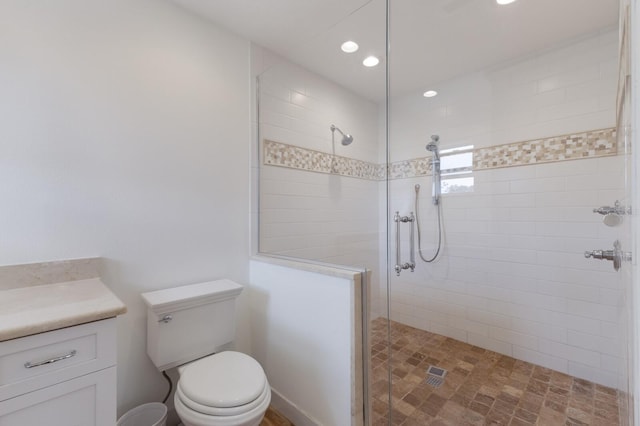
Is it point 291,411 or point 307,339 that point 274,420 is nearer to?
point 291,411

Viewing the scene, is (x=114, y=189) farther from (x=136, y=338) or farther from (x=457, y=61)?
(x=457, y=61)

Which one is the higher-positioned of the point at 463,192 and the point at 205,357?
the point at 463,192

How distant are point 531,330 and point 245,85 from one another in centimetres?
276

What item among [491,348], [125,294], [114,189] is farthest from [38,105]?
[491,348]

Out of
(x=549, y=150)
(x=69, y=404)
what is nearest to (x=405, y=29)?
(x=549, y=150)

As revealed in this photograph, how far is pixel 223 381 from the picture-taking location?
122cm

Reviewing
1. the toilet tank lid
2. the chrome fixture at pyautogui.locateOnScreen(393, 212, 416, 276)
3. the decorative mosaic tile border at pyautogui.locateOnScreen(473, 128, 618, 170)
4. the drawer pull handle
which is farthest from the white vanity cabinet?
the decorative mosaic tile border at pyautogui.locateOnScreen(473, 128, 618, 170)

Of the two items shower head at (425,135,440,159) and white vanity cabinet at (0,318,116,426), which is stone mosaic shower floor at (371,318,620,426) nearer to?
white vanity cabinet at (0,318,116,426)

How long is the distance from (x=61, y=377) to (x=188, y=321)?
0.60 meters

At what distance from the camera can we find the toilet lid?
1.12 meters

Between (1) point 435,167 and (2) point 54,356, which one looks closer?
(2) point 54,356

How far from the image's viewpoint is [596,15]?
166cm

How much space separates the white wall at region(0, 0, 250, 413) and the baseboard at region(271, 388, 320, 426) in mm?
429

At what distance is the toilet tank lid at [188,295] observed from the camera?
1385mm
